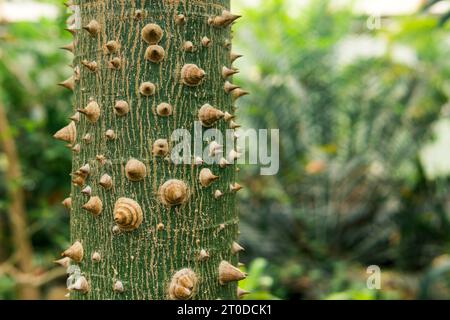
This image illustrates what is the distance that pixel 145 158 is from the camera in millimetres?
1178

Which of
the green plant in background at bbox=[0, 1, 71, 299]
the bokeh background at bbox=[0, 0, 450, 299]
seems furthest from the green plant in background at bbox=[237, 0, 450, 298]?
the green plant in background at bbox=[0, 1, 71, 299]

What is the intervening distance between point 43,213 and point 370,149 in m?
3.14

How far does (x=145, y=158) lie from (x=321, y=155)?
4086 mm

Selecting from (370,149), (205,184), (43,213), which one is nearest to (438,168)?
(370,149)

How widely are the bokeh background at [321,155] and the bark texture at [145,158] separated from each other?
335cm

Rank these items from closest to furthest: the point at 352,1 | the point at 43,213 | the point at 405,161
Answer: the point at 43,213, the point at 405,161, the point at 352,1

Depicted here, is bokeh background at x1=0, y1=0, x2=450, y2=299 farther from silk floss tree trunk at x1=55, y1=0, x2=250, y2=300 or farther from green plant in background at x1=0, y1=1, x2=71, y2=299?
silk floss tree trunk at x1=55, y1=0, x2=250, y2=300

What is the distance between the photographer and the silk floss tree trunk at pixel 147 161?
1.18 m

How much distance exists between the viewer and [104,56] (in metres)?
1.21

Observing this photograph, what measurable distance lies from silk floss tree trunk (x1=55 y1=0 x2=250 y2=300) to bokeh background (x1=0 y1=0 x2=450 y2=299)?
3347 millimetres

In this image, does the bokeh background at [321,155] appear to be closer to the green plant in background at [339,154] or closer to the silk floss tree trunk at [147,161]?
the green plant in background at [339,154]
